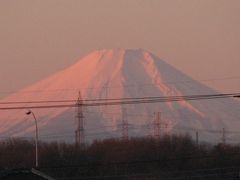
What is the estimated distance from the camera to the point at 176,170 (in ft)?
218

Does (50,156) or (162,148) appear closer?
(50,156)

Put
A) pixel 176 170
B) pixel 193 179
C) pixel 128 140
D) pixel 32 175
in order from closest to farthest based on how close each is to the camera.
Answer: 1. pixel 32 175
2. pixel 193 179
3. pixel 176 170
4. pixel 128 140

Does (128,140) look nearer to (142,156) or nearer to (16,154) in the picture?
(142,156)

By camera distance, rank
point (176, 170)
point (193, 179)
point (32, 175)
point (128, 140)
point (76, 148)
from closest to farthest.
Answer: point (32, 175)
point (193, 179)
point (176, 170)
point (76, 148)
point (128, 140)

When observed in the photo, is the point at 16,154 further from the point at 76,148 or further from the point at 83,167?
the point at 83,167

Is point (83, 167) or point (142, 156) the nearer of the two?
point (83, 167)

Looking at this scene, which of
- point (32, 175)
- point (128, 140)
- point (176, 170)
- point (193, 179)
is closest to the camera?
point (32, 175)

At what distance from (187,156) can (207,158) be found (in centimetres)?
198

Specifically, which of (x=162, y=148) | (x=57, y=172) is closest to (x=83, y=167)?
(x=57, y=172)

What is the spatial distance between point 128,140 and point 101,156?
19.9 ft

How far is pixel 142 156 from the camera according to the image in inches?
2852

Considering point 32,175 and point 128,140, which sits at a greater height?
point 128,140

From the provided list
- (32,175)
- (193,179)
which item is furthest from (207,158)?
(32,175)

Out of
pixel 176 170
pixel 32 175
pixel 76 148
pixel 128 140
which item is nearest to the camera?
pixel 32 175
